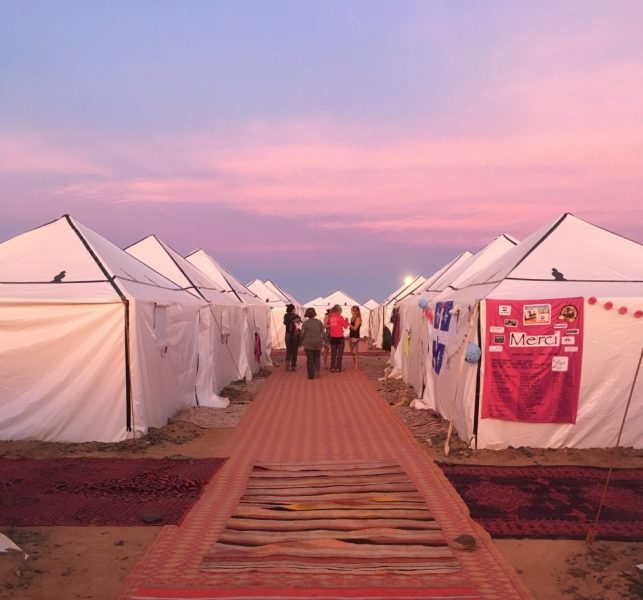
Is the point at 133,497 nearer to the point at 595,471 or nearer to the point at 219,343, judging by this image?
the point at 595,471

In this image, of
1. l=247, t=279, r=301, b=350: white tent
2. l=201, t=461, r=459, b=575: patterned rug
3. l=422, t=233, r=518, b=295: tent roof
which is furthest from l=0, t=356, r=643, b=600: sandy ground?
l=247, t=279, r=301, b=350: white tent

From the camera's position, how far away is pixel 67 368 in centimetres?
841

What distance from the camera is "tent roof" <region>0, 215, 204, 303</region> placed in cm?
867

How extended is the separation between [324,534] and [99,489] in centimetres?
260

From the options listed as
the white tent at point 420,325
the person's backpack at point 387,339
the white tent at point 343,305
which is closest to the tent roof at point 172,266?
the white tent at point 420,325

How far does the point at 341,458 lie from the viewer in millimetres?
7711

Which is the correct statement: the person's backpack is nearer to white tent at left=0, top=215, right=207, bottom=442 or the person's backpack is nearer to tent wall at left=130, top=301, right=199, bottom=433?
tent wall at left=130, top=301, right=199, bottom=433

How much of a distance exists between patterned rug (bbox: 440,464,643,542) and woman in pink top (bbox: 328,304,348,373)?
950cm

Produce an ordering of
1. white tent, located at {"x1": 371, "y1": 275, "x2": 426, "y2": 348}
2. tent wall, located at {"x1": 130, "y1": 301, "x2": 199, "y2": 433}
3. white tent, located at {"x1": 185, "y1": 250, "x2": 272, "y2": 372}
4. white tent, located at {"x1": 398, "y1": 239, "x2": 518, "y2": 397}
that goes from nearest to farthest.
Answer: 1. tent wall, located at {"x1": 130, "y1": 301, "x2": 199, "y2": 433}
2. white tent, located at {"x1": 398, "y1": 239, "x2": 518, "y2": 397}
3. white tent, located at {"x1": 185, "y1": 250, "x2": 272, "y2": 372}
4. white tent, located at {"x1": 371, "y1": 275, "x2": 426, "y2": 348}

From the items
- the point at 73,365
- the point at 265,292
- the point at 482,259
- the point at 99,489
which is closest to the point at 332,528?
the point at 99,489

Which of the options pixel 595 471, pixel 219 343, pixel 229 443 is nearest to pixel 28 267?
pixel 229 443

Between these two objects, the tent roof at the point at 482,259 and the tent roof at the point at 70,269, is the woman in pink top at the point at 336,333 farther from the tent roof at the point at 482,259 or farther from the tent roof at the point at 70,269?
the tent roof at the point at 70,269

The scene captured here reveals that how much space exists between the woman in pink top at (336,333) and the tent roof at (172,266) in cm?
275

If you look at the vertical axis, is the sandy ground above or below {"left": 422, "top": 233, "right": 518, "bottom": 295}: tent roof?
below
